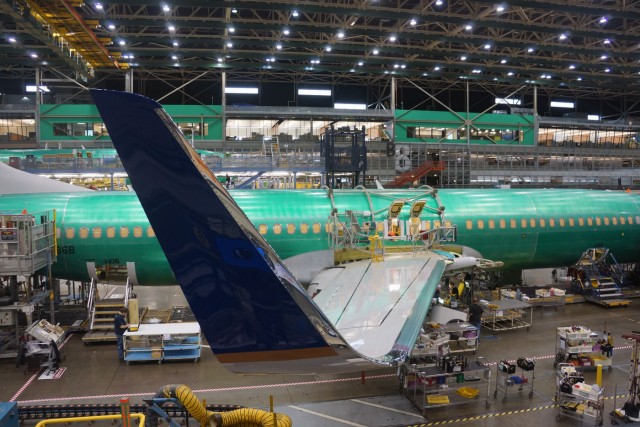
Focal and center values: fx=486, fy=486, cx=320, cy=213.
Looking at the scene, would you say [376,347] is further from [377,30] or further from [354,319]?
[377,30]

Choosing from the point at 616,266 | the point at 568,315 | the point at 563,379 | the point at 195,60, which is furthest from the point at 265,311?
the point at 195,60

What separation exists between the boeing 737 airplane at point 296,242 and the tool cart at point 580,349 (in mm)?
3315

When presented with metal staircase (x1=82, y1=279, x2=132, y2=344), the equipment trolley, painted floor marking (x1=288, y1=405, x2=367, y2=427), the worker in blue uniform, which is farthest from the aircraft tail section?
metal staircase (x1=82, y1=279, x2=132, y2=344)

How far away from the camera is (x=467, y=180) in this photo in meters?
46.4

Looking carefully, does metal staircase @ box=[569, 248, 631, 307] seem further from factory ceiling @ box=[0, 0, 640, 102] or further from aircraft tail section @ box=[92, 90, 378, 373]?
aircraft tail section @ box=[92, 90, 378, 373]

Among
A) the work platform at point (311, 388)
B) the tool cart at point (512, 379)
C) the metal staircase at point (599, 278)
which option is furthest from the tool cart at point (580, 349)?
the metal staircase at point (599, 278)

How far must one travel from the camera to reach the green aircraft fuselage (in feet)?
55.5

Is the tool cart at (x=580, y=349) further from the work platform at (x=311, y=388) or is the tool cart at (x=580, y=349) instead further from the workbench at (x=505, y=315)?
the workbench at (x=505, y=315)

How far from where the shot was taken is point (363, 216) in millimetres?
17750

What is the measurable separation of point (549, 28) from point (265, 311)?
116 feet

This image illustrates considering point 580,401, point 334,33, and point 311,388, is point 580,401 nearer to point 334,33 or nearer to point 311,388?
point 311,388

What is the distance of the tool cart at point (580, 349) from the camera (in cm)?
1369

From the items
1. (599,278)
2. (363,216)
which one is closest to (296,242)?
(363,216)

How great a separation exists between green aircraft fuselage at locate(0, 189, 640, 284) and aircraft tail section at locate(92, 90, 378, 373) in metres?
13.5
